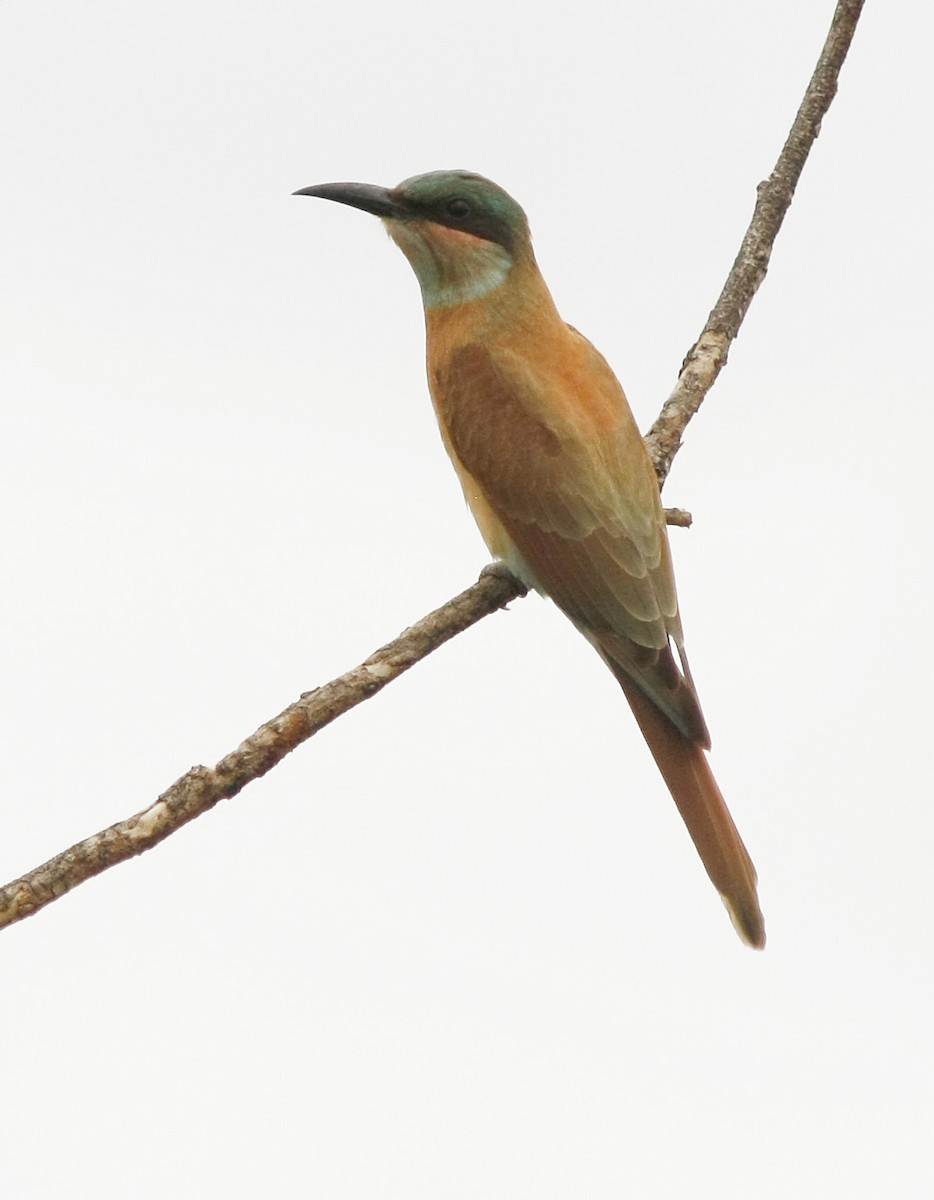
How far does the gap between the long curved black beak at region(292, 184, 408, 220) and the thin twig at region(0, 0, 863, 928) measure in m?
0.92

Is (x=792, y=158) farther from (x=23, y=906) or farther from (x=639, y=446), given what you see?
(x=23, y=906)

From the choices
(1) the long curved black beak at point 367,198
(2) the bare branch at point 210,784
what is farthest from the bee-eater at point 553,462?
(2) the bare branch at point 210,784

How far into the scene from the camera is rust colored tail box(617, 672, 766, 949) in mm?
3930

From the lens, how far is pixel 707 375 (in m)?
4.23

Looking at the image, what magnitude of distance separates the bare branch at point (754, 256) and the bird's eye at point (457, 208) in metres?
0.77

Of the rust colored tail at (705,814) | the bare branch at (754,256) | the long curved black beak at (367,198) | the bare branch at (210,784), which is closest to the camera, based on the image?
the bare branch at (210,784)

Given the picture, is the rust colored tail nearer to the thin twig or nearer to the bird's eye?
the thin twig

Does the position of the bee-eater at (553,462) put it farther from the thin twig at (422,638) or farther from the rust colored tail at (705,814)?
the thin twig at (422,638)

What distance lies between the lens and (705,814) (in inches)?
160

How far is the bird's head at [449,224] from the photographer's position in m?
4.54

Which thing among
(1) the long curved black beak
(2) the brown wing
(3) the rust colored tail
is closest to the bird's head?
(1) the long curved black beak

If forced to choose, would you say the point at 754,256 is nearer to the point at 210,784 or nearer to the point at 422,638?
the point at 422,638

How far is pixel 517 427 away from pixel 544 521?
26cm

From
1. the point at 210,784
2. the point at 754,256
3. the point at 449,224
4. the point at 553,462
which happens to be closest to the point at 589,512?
the point at 553,462
